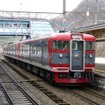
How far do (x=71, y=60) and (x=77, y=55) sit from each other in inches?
15.4

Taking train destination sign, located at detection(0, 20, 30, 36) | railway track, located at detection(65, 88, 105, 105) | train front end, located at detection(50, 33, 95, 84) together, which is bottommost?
railway track, located at detection(65, 88, 105, 105)

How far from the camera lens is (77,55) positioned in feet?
53.3

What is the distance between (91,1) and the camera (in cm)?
5172

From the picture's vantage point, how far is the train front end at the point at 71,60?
16.0 meters

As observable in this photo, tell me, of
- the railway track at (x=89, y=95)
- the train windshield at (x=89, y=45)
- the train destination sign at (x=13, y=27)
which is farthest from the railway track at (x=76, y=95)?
the train destination sign at (x=13, y=27)

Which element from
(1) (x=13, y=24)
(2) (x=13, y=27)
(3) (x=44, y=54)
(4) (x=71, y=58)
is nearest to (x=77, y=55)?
(4) (x=71, y=58)

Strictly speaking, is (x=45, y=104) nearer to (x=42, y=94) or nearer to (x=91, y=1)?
(x=42, y=94)

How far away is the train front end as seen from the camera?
16016mm

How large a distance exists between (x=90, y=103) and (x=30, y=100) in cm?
222

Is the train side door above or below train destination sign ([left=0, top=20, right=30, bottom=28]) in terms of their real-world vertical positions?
below

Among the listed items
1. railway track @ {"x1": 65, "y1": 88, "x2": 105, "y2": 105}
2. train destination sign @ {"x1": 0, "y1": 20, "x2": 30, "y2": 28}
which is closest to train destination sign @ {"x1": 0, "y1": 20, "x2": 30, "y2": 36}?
train destination sign @ {"x1": 0, "y1": 20, "x2": 30, "y2": 28}

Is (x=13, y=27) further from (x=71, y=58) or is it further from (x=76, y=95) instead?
(x=76, y=95)

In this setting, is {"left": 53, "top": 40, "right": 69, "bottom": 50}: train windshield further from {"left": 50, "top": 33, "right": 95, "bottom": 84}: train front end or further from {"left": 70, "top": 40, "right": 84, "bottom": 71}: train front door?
{"left": 70, "top": 40, "right": 84, "bottom": 71}: train front door

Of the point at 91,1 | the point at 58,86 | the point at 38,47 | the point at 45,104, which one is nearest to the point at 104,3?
the point at 91,1
